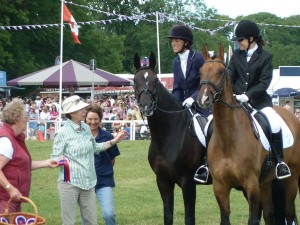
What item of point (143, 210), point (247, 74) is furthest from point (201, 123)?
point (143, 210)

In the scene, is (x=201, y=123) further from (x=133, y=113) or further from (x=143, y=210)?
(x=133, y=113)

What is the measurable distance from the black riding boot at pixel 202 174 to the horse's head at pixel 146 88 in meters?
0.99

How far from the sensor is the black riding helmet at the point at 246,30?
31.2ft

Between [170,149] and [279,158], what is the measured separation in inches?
55.4

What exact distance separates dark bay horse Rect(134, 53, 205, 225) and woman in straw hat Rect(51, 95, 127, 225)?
122 cm

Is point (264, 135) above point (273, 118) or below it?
below

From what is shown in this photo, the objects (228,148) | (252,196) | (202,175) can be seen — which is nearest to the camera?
(252,196)

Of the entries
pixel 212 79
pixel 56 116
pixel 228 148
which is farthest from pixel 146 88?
pixel 56 116

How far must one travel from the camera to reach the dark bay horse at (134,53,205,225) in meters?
9.44

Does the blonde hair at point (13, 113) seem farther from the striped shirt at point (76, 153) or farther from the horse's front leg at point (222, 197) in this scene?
the horse's front leg at point (222, 197)

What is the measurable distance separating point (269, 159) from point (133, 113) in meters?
21.9

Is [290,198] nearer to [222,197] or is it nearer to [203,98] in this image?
[222,197]

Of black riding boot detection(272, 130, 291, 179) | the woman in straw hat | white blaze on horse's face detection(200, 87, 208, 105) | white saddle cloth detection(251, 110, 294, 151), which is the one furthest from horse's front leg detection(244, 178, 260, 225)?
the woman in straw hat

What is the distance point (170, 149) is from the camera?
374 inches
